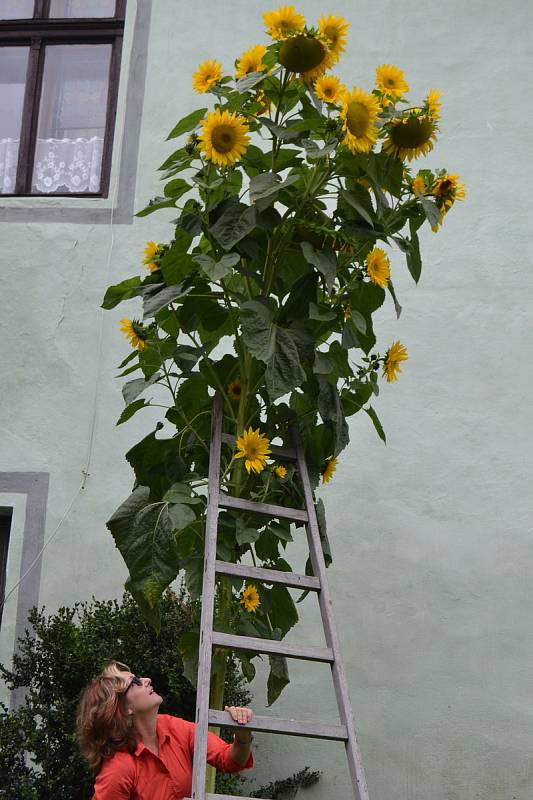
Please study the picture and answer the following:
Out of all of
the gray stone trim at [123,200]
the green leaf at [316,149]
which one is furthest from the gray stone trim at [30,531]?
the green leaf at [316,149]

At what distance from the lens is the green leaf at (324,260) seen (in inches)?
130

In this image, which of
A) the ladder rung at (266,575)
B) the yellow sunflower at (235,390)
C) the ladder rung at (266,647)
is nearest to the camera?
the ladder rung at (266,647)

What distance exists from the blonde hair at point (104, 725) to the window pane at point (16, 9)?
3.61 m

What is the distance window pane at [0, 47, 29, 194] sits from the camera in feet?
18.5

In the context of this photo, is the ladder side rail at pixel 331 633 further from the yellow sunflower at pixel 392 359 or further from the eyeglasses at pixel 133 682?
the eyeglasses at pixel 133 682

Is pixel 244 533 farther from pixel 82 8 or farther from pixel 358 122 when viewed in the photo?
pixel 82 8

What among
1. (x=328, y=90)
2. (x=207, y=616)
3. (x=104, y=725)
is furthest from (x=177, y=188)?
(x=104, y=725)

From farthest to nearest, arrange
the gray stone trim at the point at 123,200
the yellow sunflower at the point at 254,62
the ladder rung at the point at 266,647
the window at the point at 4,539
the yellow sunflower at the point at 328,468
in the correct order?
the gray stone trim at the point at 123,200
the window at the point at 4,539
the yellow sunflower at the point at 328,468
the yellow sunflower at the point at 254,62
the ladder rung at the point at 266,647

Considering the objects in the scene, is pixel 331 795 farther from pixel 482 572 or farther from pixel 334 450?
pixel 334 450

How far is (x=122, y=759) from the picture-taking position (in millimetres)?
3391

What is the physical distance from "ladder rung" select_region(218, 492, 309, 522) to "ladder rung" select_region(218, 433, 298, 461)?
0.49 ft

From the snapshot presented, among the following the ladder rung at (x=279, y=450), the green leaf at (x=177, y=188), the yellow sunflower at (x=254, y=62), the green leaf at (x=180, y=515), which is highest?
the yellow sunflower at (x=254, y=62)

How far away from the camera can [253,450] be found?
337cm

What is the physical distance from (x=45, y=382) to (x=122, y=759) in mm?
2135
